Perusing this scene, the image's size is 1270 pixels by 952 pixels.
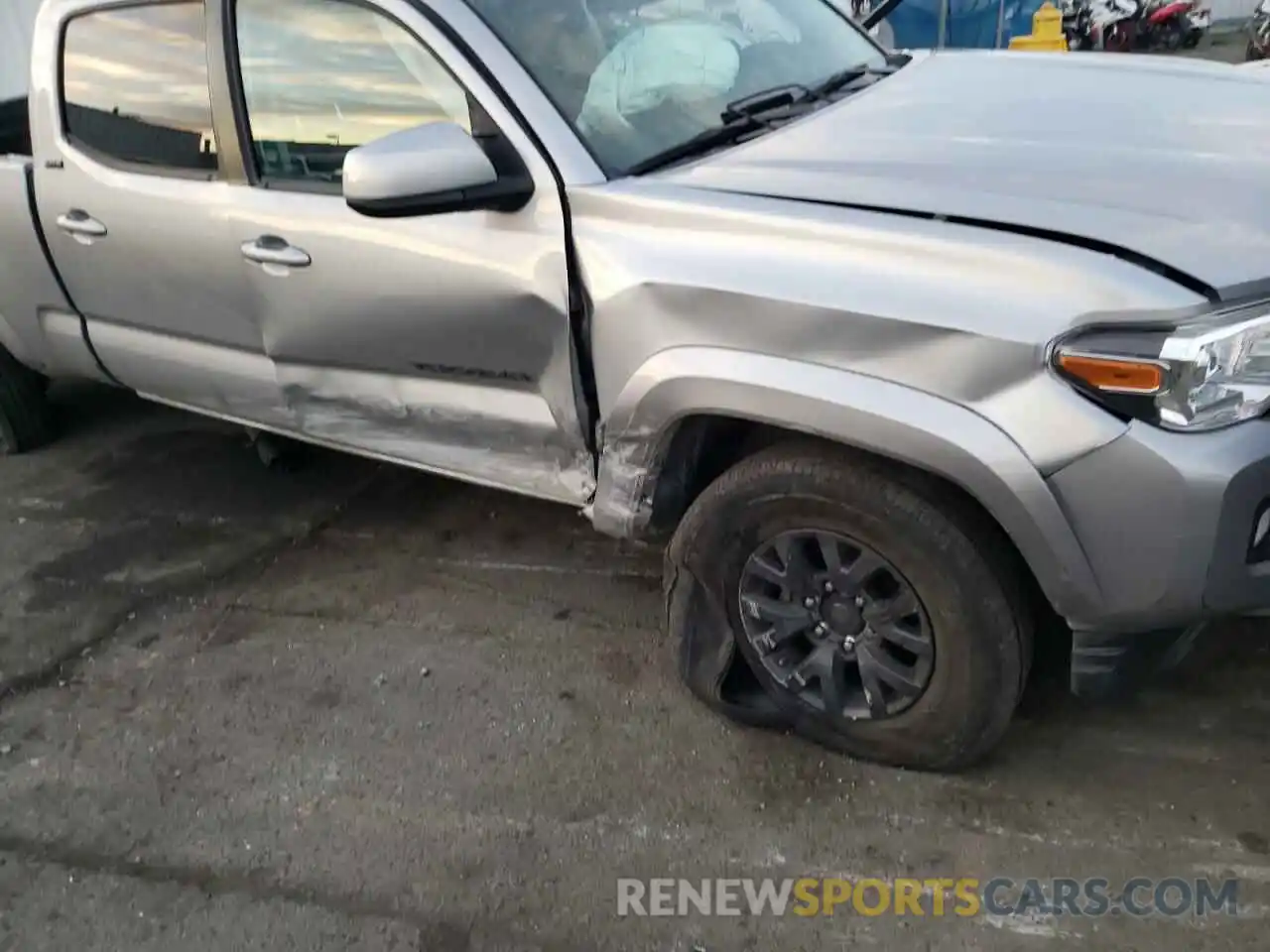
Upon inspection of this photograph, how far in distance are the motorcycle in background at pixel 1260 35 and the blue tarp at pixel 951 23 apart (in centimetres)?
317

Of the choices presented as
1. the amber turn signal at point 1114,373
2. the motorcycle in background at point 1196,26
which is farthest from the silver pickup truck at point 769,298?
the motorcycle in background at point 1196,26

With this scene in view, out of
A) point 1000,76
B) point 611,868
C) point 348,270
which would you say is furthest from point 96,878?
point 1000,76

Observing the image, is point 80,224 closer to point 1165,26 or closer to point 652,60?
point 652,60

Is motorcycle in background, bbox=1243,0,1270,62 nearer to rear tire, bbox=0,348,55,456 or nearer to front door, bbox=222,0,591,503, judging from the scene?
front door, bbox=222,0,591,503

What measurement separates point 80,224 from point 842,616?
2808mm

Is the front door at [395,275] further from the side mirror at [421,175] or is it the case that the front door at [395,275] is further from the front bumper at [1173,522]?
the front bumper at [1173,522]

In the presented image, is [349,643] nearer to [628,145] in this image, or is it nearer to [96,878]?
[96,878]

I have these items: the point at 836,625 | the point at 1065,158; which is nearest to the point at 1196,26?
the point at 1065,158

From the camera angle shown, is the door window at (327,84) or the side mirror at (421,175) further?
the door window at (327,84)

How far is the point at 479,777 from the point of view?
2920mm

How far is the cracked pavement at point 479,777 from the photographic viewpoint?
2.51 metres

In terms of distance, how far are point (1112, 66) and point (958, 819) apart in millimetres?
2061

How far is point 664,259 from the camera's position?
254 centimetres
